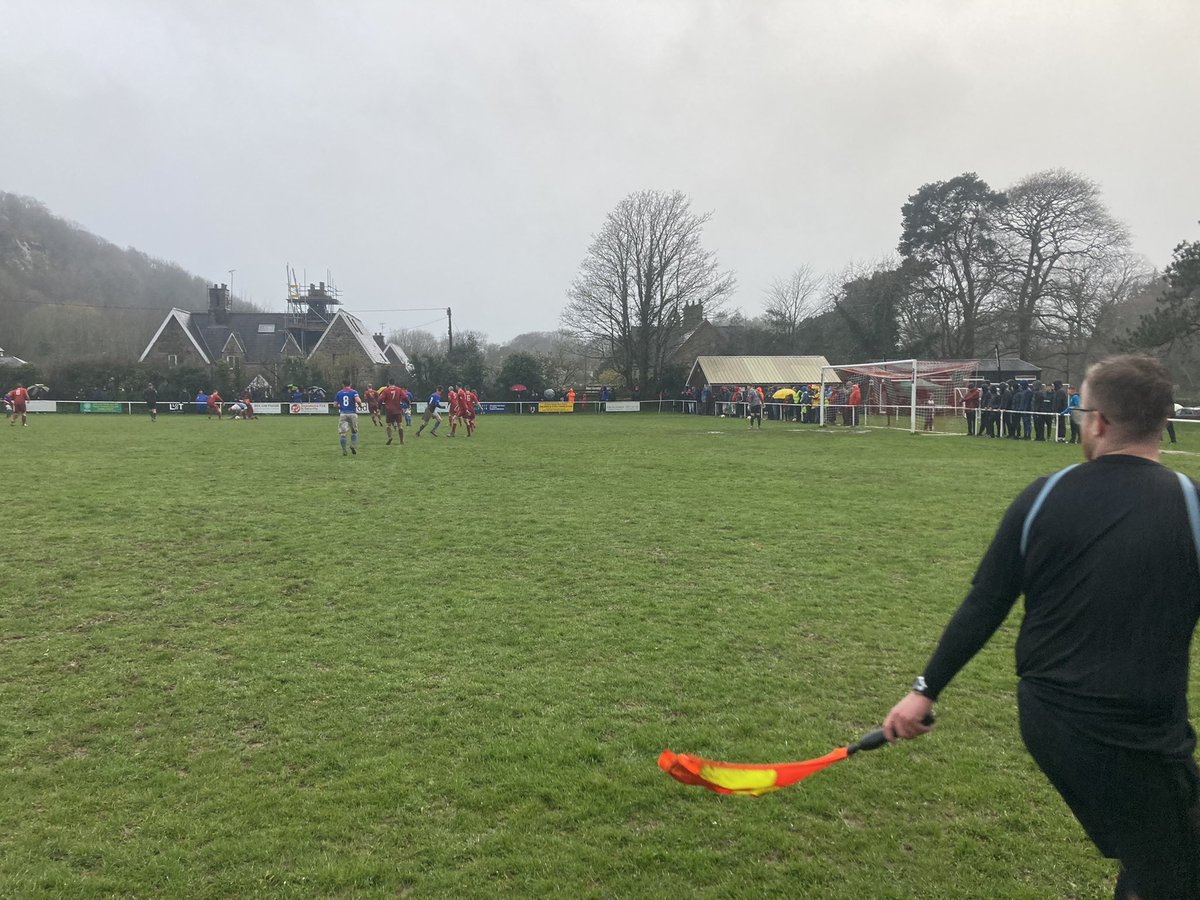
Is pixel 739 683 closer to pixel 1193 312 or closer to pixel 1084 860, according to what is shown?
pixel 1084 860

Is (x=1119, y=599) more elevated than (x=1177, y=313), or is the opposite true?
(x=1177, y=313)

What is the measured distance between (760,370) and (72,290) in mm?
60711

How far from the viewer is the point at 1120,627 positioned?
199 cm

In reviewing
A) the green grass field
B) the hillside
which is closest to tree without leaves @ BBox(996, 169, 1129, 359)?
the green grass field

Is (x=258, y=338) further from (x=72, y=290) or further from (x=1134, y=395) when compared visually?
(x=1134, y=395)

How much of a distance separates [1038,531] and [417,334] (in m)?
104

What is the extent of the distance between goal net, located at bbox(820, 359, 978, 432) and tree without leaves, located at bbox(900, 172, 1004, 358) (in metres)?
13.5

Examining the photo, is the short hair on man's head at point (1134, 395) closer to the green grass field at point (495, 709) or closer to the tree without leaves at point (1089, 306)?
the green grass field at point (495, 709)

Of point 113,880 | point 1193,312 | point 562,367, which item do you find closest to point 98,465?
point 113,880

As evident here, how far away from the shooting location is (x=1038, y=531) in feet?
6.93

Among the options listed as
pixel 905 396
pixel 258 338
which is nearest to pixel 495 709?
pixel 905 396

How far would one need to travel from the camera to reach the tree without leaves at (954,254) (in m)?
45.4

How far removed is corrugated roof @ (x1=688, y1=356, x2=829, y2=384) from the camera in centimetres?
5394

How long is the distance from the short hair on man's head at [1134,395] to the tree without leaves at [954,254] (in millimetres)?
48233
